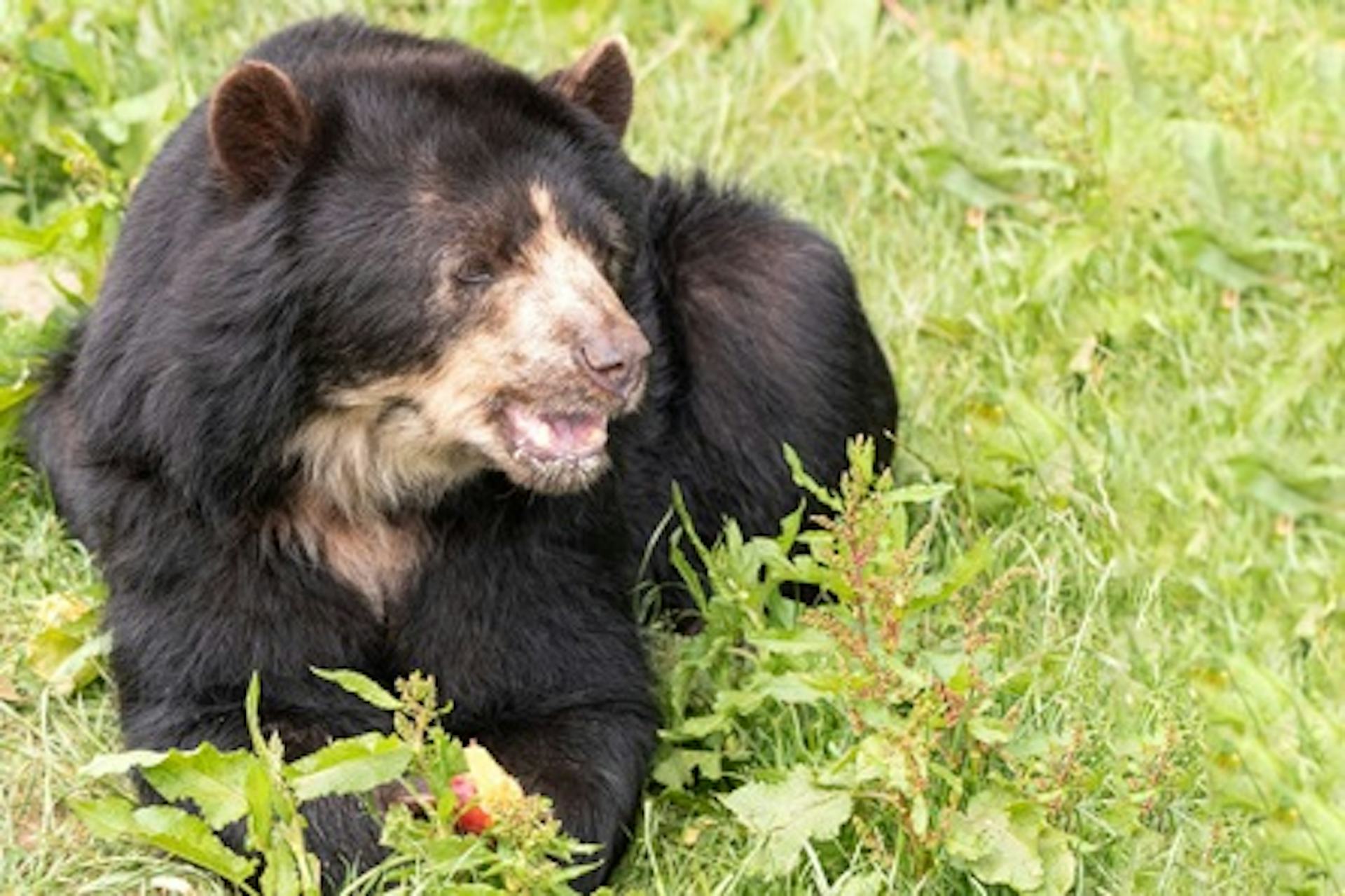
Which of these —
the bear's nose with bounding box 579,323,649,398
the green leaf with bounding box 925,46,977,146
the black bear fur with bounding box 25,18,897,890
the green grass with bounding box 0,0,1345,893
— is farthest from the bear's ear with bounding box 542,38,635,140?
the green leaf with bounding box 925,46,977,146

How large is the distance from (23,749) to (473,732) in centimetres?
Result: 91

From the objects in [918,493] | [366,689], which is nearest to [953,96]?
[918,493]

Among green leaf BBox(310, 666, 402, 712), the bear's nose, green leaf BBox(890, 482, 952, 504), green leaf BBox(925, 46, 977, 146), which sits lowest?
green leaf BBox(310, 666, 402, 712)

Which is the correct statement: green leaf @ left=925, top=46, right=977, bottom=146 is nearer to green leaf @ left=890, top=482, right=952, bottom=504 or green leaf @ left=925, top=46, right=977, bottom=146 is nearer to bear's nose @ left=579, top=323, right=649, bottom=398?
green leaf @ left=890, top=482, right=952, bottom=504

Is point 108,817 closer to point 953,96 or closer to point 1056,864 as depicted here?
point 1056,864

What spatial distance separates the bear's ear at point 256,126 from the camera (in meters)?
4.69

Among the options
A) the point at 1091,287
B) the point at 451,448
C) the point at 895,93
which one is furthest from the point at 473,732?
the point at 895,93

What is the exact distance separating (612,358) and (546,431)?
21cm

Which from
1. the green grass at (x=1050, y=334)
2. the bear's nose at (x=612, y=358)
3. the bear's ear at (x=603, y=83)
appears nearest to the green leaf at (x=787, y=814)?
the green grass at (x=1050, y=334)

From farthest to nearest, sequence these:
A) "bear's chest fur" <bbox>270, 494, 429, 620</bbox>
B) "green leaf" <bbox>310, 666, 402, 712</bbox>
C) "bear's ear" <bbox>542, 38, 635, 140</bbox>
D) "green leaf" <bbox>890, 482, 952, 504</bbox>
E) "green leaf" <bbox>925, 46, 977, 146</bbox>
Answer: "green leaf" <bbox>925, 46, 977, 146</bbox>, "bear's ear" <bbox>542, 38, 635, 140</bbox>, "bear's chest fur" <bbox>270, 494, 429, 620</bbox>, "green leaf" <bbox>890, 482, 952, 504</bbox>, "green leaf" <bbox>310, 666, 402, 712</bbox>

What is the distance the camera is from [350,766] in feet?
14.9

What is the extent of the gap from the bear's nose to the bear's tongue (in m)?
0.09

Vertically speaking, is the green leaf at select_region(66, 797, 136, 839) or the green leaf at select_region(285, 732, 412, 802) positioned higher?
the green leaf at select_region(285, 732, 412, 802)

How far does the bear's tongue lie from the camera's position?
15.8 ft
